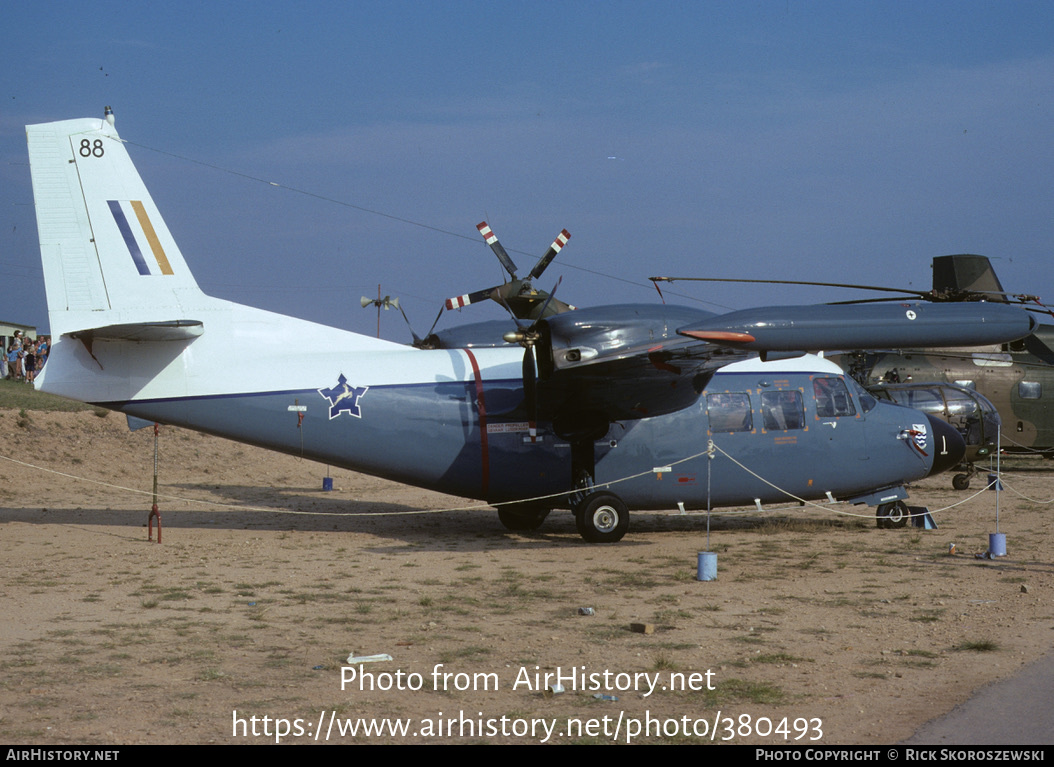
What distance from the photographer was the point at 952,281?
92.1ft

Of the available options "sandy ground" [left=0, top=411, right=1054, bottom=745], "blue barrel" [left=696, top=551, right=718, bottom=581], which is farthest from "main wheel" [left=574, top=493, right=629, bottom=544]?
"blue barrel" [left=696, top=551, right=718, bottom=581]

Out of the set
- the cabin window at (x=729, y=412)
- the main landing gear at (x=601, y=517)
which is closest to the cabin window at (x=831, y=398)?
the cabin window at (x=729, y=412)

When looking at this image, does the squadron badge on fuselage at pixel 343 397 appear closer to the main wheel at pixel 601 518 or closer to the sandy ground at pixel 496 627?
the sandy ground at pixel 496 627

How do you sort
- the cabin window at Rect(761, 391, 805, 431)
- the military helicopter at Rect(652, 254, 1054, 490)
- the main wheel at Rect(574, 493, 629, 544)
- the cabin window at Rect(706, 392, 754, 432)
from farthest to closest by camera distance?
the military helicopter at Rect(652, 254, 1054, 490), the cabin window at Rect(761, 391, 805, 431), the cabin window at Rect(706, 392, 754, 432), the main wheel at Rect(574, 493, 629, 544)

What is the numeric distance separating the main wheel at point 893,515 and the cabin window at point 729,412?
10.5 feet

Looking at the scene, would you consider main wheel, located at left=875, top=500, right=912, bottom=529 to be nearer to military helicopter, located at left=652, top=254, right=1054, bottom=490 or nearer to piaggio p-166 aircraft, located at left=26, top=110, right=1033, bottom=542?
piaggio p-166 aircraft, located at left=26, top=110, right=1033, bottom=542

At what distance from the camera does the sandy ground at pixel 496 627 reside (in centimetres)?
683

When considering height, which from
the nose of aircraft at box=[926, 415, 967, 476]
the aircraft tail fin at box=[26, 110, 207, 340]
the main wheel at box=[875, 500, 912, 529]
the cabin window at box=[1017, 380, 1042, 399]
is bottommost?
the main wheel at box=[875, 500, 912, 529]

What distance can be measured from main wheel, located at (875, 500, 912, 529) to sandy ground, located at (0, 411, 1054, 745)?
0.41 m

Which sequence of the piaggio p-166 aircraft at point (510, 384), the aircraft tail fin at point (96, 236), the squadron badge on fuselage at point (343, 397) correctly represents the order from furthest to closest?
the squadron badge on fuselage at point (343, 397), the aircraft tail fin at point (96, 236), the piaggio p-166 aircraft at point (510, 384)

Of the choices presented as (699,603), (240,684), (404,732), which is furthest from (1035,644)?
(240,684)

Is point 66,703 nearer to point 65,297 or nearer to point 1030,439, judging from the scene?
point 65,297

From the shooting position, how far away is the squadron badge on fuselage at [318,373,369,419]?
14781 millimetres

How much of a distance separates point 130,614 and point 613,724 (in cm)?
581
